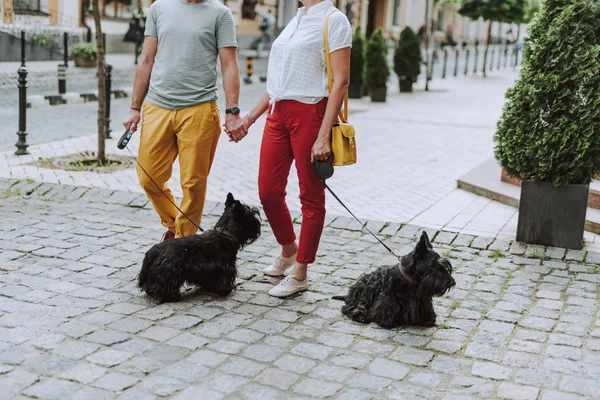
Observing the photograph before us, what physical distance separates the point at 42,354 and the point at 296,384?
127 centimetres

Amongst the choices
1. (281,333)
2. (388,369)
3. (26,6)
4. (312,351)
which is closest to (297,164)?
(281,333)

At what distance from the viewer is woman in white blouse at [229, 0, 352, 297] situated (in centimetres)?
A: 471

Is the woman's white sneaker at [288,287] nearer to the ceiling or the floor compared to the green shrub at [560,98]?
nearer to the floor

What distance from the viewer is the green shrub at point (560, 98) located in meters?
6.26

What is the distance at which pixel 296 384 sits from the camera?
150 inches

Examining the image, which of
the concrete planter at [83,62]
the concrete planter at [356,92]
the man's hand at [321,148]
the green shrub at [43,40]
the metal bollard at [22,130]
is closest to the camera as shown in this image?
the man's hand at [321,148]

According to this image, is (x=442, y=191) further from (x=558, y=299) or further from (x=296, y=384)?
(x=296, y=384)

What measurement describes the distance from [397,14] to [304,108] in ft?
154

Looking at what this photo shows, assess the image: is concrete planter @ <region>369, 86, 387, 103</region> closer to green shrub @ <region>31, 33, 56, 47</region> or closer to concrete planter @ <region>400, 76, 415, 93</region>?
concrete planter @ <region>400, 76, 415, 93</region>

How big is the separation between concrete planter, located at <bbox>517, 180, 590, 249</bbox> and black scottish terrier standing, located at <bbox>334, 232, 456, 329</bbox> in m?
2.23

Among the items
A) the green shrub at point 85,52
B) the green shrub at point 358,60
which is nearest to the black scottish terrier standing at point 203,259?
the green shrub at point 358,60

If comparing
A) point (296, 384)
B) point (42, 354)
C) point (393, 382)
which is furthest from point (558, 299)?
point (42, 354)

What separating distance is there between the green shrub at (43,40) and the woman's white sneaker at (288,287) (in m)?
20.0

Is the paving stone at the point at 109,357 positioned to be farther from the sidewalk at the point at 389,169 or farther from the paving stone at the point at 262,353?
the sidewalk at the point at 389,169
